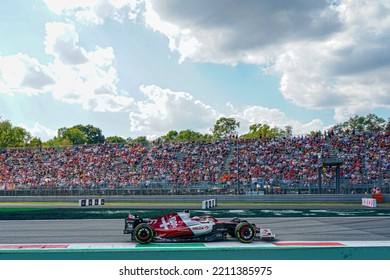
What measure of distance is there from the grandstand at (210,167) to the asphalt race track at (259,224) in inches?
521

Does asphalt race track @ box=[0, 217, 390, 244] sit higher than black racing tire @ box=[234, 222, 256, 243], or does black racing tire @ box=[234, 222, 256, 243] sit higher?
black racing tire @ box=[234, 222, 256, 243]

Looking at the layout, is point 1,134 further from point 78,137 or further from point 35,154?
point 35,154

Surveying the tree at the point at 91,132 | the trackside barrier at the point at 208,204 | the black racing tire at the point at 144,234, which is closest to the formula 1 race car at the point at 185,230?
the black racing tire at the point at 144,234

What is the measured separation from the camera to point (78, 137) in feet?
421

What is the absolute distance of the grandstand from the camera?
34.1 meters

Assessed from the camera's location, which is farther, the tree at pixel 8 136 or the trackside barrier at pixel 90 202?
the tree at pixel 8 136

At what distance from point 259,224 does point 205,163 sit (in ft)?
68.8

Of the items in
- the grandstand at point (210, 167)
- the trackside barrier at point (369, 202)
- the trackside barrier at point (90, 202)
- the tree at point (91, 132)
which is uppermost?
the tree at point (91, 132)

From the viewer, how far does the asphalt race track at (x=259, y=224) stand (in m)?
14.2

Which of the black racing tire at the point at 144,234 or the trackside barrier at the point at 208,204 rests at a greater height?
the black racing tire at the point at 144,234

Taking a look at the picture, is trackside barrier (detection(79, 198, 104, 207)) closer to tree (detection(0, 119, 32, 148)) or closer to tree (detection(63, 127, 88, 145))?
tree (detection(0, 119, 32, 148))

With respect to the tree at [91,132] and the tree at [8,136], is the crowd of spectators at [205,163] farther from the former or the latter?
the tree at [91,132]

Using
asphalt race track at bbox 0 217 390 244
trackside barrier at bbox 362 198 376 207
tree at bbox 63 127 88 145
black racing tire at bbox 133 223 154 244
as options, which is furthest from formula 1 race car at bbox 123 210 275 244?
tree at bbox 63 127 88 145

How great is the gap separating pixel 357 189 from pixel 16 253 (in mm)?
29641
